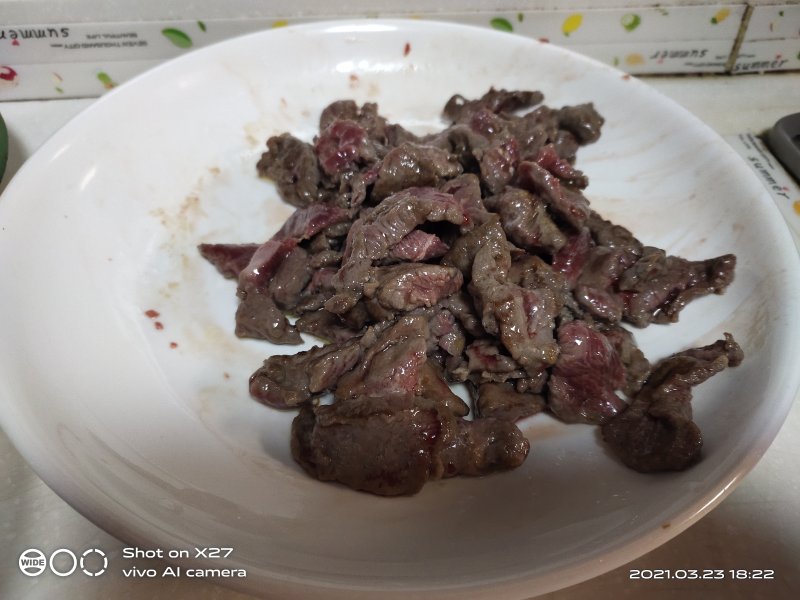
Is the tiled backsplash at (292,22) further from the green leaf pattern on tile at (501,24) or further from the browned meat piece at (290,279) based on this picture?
the browned meat piece at (290,279)

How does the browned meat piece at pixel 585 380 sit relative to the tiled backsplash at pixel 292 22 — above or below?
below

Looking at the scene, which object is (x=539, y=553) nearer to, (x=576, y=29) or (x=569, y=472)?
(x=569, y=472)

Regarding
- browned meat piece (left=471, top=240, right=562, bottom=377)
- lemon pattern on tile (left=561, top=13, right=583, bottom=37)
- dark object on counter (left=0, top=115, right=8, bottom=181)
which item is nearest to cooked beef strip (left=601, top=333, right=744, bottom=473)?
browned meat piece (left=471, top=240, right=562, bottom=377)

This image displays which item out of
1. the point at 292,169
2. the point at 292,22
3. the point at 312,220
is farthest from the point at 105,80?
the point at 312,220

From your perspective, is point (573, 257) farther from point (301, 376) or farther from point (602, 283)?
point (301, 376)

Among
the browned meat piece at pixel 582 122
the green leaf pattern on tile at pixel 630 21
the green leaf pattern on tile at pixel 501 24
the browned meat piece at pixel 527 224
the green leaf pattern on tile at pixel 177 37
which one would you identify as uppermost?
the green leaf pattern on tile at pixel 630 21

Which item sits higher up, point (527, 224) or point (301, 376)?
point (527, 224)

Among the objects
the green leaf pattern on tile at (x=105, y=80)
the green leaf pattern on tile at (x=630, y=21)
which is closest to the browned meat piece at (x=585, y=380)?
the green leaf pattern on tile at (x=630, y=21)

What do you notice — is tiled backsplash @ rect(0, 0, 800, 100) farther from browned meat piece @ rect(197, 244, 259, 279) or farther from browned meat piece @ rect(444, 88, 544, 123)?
browned meat piece @ rect(197, 244, 259, 279)
